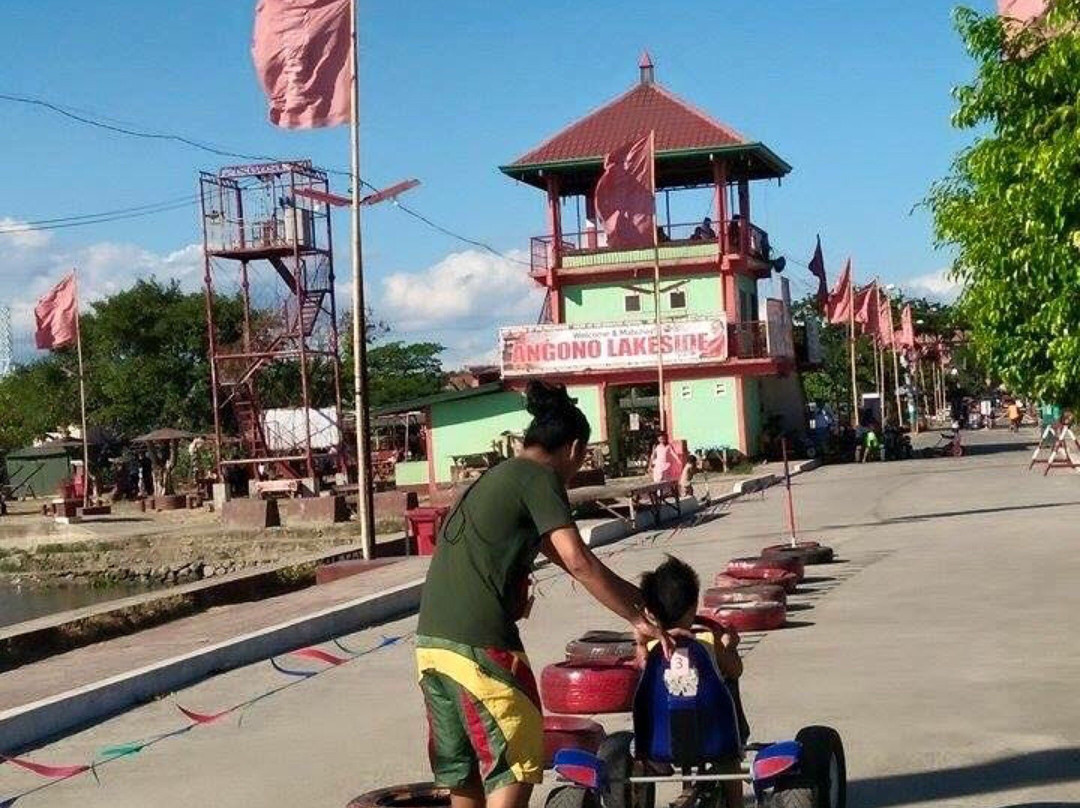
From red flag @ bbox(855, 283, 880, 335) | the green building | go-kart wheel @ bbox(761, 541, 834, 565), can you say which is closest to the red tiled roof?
the green building

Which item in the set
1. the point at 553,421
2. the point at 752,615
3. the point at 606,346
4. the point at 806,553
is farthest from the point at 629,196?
the point at 553,421

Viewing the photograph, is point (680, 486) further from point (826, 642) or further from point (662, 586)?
point (662, 586)

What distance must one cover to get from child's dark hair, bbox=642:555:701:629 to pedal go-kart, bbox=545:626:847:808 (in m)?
0.12

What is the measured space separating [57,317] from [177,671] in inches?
1447

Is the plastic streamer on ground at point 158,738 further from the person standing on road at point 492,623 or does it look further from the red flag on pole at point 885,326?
the red flag on pole at point 885,326

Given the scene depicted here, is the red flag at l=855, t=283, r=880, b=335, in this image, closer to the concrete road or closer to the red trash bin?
the red trash bin

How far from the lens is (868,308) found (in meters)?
61.4

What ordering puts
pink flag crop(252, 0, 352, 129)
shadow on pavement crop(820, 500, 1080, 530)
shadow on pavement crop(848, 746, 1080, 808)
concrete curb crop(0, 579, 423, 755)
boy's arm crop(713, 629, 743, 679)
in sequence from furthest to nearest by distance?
shadow on pavement crop(820, 500, 1080, 530) < pink flag crop(252, 0, 352, 129) < concrete curb crop(0, 579, 423, 755) < shadow on pavement crop(848, 746, 1080, 808) < boy's arm crop(713, 629, 743, 679)

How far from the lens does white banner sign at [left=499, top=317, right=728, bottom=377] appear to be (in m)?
51.4

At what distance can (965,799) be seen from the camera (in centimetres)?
762

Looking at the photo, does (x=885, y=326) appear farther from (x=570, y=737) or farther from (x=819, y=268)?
(x=570, y=737)

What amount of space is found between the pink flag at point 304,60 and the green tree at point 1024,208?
1099 centimetres

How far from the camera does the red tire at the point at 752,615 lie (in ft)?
45.1

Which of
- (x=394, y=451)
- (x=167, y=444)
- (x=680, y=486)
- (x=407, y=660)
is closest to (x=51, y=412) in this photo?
(x=167, y=444)
